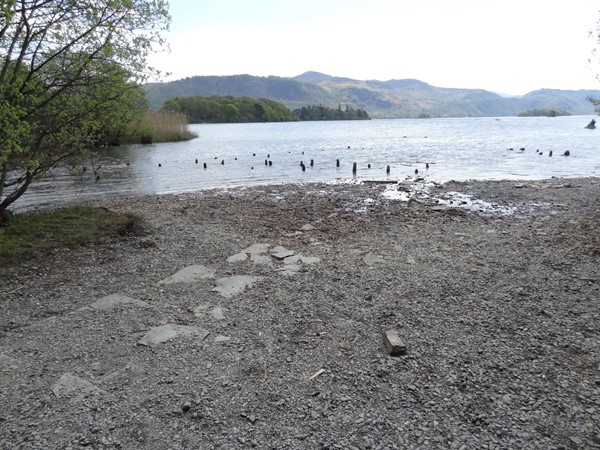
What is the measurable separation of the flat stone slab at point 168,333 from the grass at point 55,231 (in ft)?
14.3

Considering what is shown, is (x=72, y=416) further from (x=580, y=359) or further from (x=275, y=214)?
(x=275, y=214)

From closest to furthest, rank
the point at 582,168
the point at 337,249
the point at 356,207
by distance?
the point at 337,249 → the point at 356,207 → the point at 582,168

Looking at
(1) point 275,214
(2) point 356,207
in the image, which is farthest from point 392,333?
(2) point 356,207

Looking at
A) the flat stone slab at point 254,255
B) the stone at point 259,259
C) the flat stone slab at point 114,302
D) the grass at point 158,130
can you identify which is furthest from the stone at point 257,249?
the grass at point 158,130

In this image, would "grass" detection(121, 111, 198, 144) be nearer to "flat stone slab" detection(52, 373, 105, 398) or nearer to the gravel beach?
the gravel beach

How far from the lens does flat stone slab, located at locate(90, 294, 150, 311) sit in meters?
6.57

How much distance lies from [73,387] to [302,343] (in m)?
2.77

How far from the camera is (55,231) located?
32.9 ft

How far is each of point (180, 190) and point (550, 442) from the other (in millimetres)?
21661

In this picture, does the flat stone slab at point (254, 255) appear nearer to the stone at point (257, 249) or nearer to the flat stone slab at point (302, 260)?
the stone at point (257, 249)

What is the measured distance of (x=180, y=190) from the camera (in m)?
23.0

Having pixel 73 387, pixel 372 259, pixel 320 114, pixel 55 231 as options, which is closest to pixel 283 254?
pixel 372 259

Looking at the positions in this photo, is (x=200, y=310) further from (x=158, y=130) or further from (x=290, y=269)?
(x=158, y=130)

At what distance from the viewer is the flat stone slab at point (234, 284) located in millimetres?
7227
